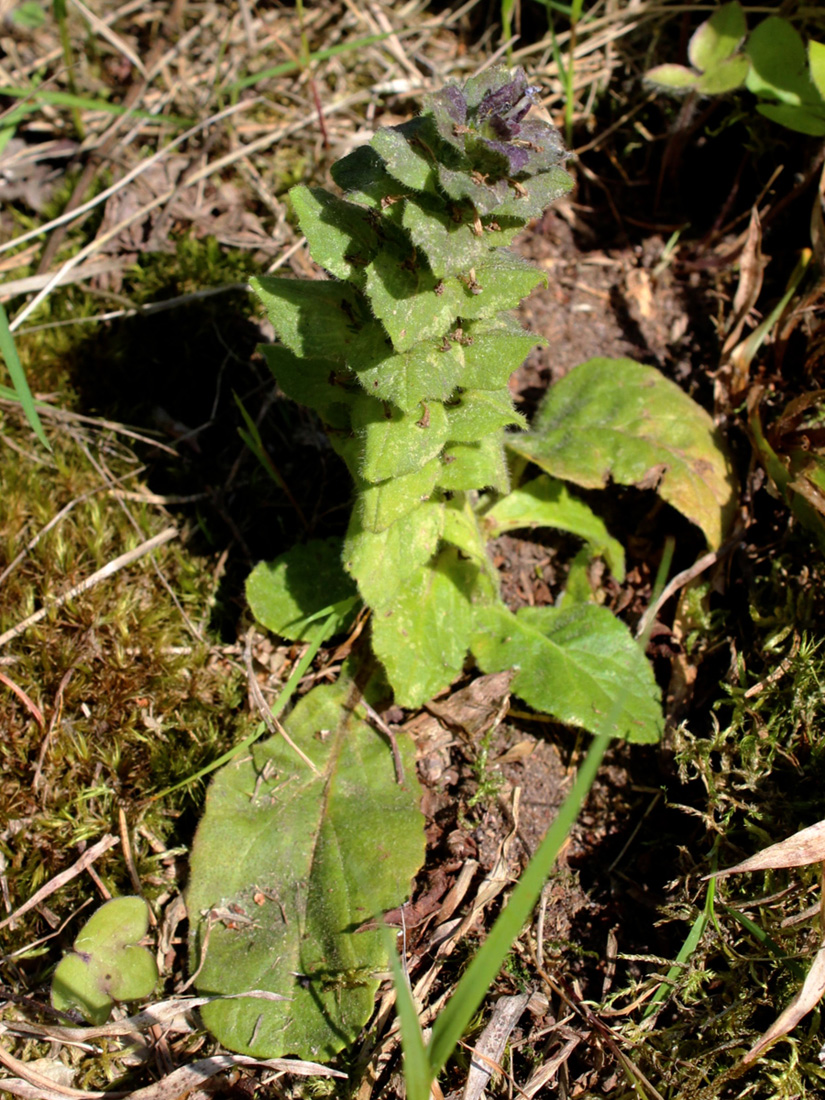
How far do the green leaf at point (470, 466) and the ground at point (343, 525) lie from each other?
568 millimetres

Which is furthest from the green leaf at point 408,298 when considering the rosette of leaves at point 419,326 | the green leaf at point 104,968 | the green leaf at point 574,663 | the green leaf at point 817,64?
the green leaf at point 817,64

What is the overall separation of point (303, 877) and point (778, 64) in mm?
4288

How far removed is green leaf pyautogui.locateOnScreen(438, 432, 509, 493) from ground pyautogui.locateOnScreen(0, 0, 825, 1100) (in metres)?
0.57

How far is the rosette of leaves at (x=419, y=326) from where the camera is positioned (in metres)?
2.42

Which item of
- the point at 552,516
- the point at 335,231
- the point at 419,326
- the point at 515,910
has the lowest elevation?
the point at 552,516

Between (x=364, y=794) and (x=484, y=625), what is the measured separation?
2.79 feet

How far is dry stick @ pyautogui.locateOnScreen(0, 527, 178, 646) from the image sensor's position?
11.4 feet

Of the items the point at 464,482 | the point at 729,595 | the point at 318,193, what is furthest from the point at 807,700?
the point at 318,193

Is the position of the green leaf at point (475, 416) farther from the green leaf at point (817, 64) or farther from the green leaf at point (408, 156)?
the green leaf at point (817, 64)

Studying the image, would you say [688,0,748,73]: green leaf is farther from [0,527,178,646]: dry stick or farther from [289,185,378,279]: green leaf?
[0,527,178,646]: dry stick

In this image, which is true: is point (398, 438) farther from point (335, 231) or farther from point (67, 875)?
point (67, 875)

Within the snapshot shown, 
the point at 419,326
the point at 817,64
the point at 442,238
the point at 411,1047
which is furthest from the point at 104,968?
the point at 817,64

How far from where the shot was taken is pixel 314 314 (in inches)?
113

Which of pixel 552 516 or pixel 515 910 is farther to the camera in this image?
pixel 552 516
